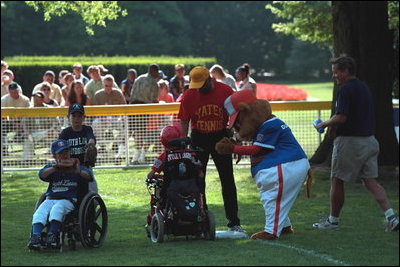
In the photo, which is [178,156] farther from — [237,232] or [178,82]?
[178,82]

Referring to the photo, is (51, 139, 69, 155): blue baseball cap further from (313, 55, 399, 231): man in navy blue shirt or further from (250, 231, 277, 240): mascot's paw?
(313, 55, 399, 231): man in navy blue shirt

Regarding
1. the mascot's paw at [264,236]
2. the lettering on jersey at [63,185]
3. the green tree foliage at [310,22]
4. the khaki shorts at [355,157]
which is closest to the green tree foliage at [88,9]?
the green tree foliage at [310,22]

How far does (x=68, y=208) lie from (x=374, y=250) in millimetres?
2998

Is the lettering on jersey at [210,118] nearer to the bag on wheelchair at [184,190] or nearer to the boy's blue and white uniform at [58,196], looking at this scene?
the bag on wheelchair at [184,190]

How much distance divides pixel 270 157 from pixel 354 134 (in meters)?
1.35

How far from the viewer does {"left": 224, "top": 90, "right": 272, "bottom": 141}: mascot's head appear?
11.4 metres

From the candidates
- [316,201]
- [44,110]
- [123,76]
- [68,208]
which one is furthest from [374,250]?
[123,76]

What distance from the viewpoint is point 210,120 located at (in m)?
11.9

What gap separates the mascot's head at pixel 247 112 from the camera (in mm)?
11391

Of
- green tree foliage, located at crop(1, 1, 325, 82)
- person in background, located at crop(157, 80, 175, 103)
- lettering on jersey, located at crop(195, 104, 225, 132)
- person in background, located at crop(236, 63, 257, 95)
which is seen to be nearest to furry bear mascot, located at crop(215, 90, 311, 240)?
lettering on jersey, located at crop(195, 104, 225, 132)

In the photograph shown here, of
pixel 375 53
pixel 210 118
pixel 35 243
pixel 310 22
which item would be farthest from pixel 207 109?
pixel 310 22

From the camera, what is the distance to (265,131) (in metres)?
11.3

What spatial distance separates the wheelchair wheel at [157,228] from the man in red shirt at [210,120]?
3.12 feet

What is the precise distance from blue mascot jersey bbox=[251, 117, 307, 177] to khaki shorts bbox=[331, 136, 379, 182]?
1002mm
